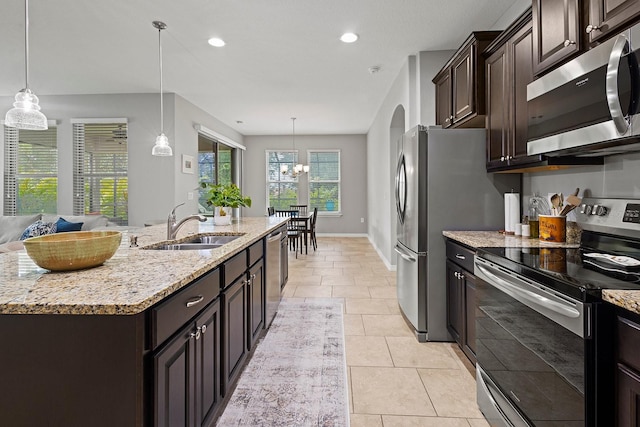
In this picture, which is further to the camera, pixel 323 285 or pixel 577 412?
pixel 323 285

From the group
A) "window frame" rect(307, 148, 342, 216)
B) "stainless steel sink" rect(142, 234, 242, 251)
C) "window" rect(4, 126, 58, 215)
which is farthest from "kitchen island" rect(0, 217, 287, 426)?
"window frame" rect(307, 148, 342, 216)

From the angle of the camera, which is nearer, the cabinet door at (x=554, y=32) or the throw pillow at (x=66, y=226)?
the cabinet door at (x=554, y=32)

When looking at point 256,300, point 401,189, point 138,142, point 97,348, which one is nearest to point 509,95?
point 401,189

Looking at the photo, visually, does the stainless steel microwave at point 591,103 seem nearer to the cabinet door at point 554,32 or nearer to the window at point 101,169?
the cabinet door at point 554,32

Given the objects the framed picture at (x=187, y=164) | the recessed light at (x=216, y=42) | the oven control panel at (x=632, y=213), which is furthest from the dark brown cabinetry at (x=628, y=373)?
the framed picture at (x=187, y=164)

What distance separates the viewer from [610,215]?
1768 millimetres

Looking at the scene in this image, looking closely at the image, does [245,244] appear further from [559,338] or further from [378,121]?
[378,121]

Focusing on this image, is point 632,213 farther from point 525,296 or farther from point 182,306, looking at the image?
point 182,306

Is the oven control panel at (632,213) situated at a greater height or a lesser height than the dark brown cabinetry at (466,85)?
lesser

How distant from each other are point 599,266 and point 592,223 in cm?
69

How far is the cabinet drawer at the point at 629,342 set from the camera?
3.07 feet

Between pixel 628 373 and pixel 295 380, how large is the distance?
1.68 m

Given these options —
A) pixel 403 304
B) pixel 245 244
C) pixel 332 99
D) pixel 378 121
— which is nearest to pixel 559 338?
pixel 245 244

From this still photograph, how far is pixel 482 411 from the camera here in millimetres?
1818
